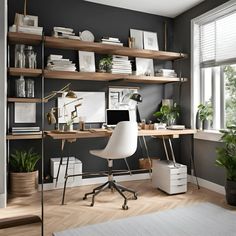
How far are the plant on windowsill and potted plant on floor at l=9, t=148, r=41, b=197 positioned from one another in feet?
7.65

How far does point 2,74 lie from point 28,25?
793mm

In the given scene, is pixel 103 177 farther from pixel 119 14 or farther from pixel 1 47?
pixel 119 14

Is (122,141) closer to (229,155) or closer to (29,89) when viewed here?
(229,155)

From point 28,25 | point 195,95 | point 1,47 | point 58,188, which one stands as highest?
point 28,25

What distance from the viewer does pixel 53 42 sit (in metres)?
3.32

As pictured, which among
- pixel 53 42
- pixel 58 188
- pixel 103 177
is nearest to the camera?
pixel 53 42

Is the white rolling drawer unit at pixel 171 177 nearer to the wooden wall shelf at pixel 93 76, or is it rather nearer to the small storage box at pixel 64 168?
the small storage box at pixel 64 168

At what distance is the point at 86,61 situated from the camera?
3.75 meters

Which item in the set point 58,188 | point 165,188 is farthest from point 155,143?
point 58,188

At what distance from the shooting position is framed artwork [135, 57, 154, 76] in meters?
4.05

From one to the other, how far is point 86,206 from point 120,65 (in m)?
1.94

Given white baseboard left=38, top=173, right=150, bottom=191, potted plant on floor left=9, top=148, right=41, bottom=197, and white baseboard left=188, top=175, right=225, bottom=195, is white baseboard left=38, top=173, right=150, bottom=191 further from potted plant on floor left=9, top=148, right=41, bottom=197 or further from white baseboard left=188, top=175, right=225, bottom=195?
white baseboard left=188, top=175, right=225, bottom=195

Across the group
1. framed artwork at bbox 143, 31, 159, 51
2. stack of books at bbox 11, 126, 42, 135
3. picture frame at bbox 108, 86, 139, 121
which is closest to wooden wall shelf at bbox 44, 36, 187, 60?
framed artwork at bbox 143, 31, 159, 51

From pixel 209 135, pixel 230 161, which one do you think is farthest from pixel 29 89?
pixel 230 161
